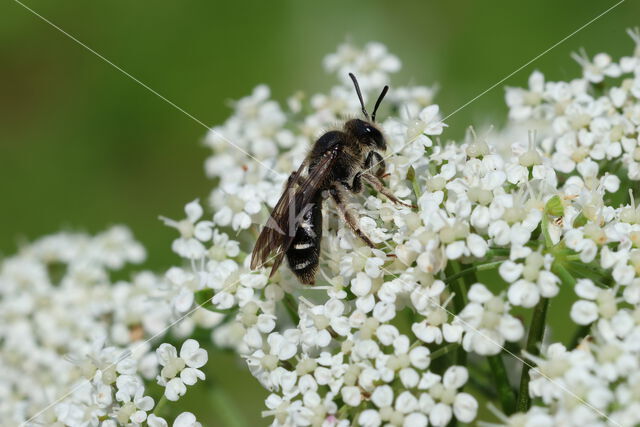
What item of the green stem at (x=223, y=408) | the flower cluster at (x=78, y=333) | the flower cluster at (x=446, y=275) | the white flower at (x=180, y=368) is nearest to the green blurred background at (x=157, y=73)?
the flower cluster at (x=78, y=333)

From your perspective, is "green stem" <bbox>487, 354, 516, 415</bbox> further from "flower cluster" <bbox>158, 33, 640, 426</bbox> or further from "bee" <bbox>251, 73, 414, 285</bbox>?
"bee" <bbox>251, 73, 414, 285</bbox>

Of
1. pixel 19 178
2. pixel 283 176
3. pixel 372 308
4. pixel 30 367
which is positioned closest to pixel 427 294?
pixel 372 308

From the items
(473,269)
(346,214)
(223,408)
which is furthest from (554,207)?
(223,408)

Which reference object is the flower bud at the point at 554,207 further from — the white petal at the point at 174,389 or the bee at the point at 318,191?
the white petal at the point at 174,389

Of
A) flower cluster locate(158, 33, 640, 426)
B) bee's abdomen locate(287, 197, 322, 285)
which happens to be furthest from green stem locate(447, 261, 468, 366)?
bee's abdomen locate(287, 197, 322, 285)

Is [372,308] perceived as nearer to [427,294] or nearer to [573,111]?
[427,294]
